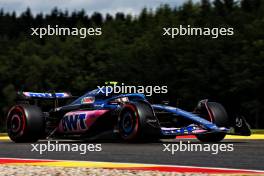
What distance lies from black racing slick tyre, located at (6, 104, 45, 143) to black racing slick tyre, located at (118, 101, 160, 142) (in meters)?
2.36

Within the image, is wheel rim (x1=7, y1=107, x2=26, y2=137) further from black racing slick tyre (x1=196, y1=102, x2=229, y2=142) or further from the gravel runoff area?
the gravel runoff area

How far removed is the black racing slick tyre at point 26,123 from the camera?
47.5 feet

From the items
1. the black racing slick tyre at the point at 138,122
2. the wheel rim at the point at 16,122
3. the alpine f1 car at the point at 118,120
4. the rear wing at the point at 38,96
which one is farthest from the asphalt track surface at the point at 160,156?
the rear wing at the point at 38,96

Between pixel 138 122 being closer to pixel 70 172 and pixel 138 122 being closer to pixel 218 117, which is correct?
pixel 218 117

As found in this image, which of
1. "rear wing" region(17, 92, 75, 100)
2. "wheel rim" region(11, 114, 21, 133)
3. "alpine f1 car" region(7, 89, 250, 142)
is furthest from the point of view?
"rear wing" region(17, 92, 75, 100)

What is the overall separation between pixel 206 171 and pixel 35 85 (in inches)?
3649

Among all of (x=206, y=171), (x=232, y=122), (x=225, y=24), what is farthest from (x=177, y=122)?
(x=225, y=24)

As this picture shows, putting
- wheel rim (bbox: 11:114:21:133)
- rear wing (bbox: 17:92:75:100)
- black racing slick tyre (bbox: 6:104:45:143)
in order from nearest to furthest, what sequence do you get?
black racing slick tyre (bbox: 6:104:45:143) < wheel rim (bbox: 11:114:21:133) < rear wing (bbox: 17:92:75:100)

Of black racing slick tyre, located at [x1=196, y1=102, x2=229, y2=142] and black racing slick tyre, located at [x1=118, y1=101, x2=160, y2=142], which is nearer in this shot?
black racing slick tyre, located at [x1=118, y1=101, x2=160, y2=142]

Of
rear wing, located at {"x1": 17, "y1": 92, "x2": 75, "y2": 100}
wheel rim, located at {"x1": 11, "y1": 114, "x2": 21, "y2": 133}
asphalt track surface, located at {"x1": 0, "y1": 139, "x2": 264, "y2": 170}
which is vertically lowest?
asphalt track surface, located at {"x1": 0, "y1": 139, "x2": 264, "y2": 170}

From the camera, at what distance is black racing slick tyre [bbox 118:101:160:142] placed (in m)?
12.7

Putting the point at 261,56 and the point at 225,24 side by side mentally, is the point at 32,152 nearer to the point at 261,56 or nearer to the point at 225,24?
the point at 261,56

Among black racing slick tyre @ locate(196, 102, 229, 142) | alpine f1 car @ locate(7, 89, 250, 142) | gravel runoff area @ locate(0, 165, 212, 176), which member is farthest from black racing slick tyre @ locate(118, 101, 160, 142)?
gravel runoff area @ locate(0, 165, 212, 176)

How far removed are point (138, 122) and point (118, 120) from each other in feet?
2.60
